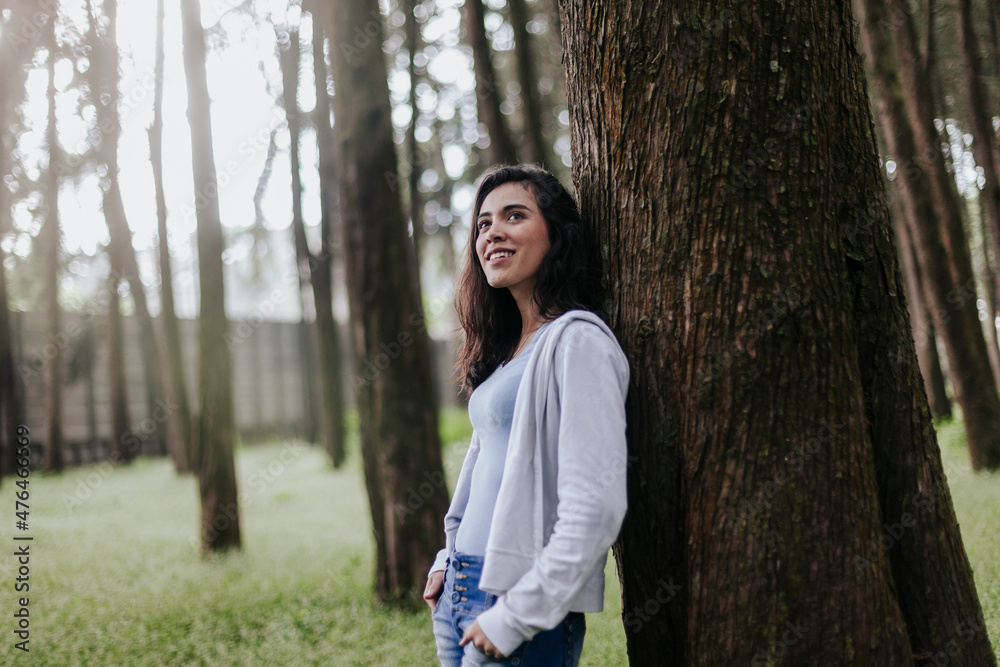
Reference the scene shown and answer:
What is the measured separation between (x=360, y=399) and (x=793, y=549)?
3909 mm

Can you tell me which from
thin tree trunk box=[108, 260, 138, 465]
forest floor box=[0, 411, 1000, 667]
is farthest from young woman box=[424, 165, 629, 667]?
thin tree trunk box=[108, 260, 138, 465]

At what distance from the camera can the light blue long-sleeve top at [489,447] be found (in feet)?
6.42

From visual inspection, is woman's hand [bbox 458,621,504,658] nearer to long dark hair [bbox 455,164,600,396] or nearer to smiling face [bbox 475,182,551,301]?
long dark hair [bbox 455,164,600,396]

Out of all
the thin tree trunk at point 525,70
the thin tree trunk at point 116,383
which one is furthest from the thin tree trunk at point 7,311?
the thin tree trunk at point 525,70

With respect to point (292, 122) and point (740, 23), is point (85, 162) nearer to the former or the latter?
point (292, 122)

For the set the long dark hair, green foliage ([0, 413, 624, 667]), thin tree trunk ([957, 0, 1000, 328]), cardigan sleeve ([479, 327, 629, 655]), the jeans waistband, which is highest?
thin tree trunk ([957, 0, 1000, 328])

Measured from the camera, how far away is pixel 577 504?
165 centimetres

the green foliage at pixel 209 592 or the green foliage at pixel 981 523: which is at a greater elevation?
the green foliage at pixel 981 523

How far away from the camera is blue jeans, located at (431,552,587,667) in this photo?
1.76m

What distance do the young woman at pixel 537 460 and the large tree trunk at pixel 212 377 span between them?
5.54 metres

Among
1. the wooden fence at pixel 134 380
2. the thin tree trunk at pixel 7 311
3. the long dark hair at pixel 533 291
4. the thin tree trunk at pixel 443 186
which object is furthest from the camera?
the thin tree trunk at pixel 443 186

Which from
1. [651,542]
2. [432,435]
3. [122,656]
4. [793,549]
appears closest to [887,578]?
[793,549]

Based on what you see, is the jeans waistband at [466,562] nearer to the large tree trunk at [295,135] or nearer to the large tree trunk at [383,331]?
the large tree trunk at [383,331]

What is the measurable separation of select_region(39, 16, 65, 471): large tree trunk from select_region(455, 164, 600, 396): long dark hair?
11846mm
